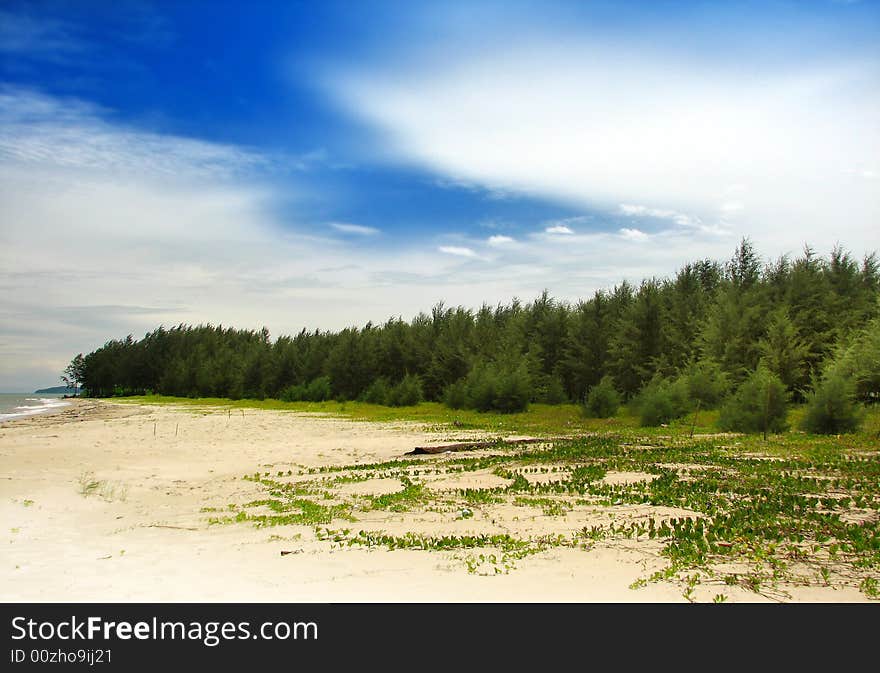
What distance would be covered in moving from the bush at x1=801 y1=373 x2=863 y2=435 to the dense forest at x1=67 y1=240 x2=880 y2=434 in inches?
23.9

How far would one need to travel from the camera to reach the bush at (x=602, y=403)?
122ft

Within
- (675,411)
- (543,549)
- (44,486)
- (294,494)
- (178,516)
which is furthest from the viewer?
(675,411)

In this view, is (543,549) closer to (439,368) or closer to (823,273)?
(823,273)

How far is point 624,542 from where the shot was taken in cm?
793

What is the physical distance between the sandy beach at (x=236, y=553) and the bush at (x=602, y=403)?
78.8ft

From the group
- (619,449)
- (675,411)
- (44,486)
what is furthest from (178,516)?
(675,411)

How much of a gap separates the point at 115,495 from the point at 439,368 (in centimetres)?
4970

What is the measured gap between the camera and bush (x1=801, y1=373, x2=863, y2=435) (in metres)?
23.4

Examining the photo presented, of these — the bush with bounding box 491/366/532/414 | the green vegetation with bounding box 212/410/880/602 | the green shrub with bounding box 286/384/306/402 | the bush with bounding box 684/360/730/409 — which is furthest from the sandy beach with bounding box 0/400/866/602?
the green shrub with bounding box 286/384/306/402

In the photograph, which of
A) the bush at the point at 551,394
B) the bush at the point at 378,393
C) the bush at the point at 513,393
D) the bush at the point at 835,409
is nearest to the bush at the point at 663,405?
the bush at the point at 835,409

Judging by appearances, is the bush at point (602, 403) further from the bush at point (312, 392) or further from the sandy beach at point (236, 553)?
the bush at point (312, 392)

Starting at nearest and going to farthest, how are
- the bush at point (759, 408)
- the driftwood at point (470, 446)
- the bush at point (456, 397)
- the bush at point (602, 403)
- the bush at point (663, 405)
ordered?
the driftwood at point (470, 446) → the bush at point (759, 408) → the bush at point (663, 405) → the bush at point (602, 403) → the bush at point (456, 397)
